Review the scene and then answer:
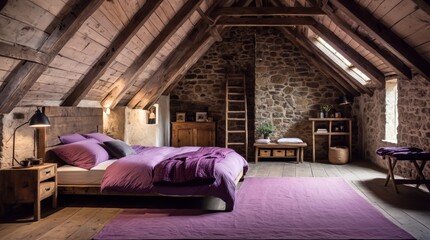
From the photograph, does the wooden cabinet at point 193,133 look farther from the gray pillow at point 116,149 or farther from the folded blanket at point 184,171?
the folded blanket at point 184,171

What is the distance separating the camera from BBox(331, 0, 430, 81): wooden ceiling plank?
15.6ft

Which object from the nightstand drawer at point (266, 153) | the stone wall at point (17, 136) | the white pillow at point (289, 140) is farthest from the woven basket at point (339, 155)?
the stone wall at point (17, 136)

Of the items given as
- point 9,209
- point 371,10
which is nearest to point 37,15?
point 9,209

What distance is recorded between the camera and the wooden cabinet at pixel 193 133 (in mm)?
8992

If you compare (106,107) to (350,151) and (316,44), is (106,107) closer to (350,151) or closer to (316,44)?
(316,44)

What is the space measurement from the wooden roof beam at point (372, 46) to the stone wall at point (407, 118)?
0.79 feet

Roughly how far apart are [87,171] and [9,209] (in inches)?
37.3

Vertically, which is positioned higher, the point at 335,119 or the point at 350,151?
the point at 335,119

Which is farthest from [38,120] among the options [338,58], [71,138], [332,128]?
[332,128]

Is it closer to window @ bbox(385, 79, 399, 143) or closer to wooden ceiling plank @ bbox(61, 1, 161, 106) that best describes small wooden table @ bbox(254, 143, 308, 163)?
window @ bbox(385, 79, 399, 143)

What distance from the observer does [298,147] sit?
8.05m

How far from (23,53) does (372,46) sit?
488 centimetres

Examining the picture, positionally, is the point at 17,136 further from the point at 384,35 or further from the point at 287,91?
the point at 287,91

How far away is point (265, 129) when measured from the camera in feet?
27.6
